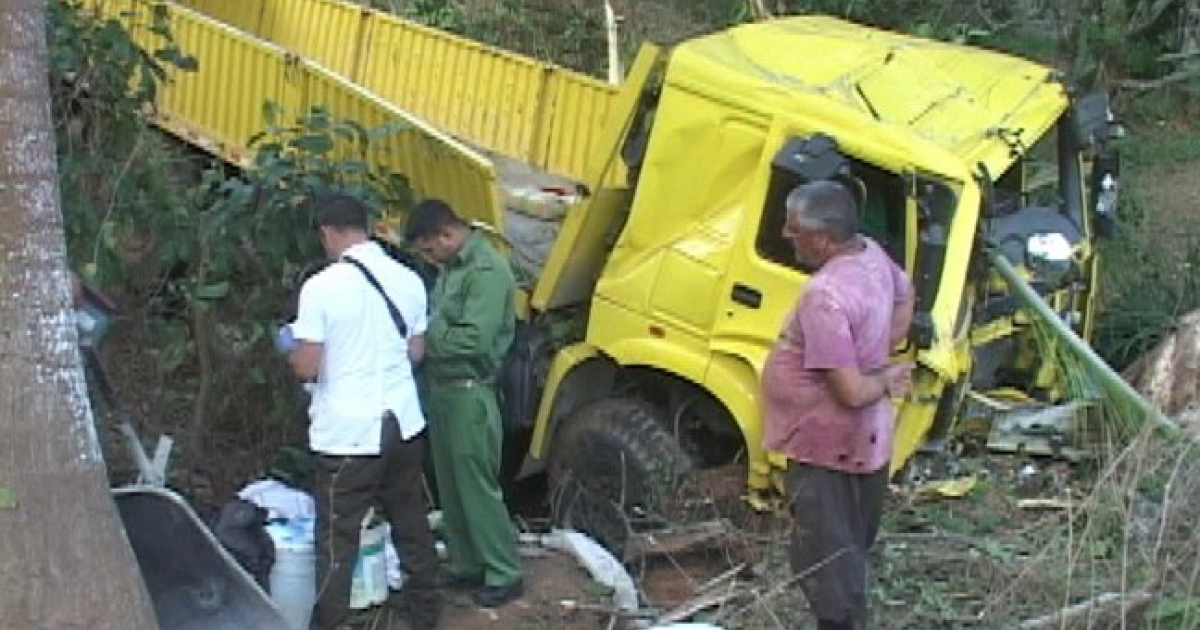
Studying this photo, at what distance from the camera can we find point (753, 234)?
752 centimetres

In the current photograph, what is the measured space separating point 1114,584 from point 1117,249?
505 cm

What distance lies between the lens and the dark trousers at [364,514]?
20.3ft

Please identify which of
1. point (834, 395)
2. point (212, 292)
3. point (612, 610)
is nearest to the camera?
point (834, 395)

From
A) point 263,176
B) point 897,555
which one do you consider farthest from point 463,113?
point 897,555

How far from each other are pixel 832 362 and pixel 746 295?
2.01m

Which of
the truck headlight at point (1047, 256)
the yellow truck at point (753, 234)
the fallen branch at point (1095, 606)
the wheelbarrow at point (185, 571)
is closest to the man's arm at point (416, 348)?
the wheelbarrow at point (185, 571)

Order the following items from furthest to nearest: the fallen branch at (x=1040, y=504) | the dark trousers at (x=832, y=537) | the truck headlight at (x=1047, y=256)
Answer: the truck headlight at (x=1047, y=256) < the fallen branch at (x=1040, y=504) < the dark trousers at (x=832, y=537)

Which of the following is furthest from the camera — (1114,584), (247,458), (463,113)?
(463,113)

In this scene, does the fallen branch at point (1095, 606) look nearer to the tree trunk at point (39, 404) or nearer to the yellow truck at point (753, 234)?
the yellow truck at point (753, 234)

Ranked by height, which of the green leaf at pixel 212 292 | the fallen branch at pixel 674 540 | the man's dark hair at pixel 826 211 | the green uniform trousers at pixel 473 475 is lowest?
the fallen branch at pixel 674 540

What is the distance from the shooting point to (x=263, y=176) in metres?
7.88

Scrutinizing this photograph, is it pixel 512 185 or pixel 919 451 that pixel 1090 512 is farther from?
pixel 512 185

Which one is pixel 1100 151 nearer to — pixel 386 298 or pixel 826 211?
pixel 826 211

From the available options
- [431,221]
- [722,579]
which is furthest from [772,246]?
[431,221]
